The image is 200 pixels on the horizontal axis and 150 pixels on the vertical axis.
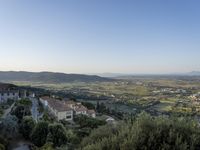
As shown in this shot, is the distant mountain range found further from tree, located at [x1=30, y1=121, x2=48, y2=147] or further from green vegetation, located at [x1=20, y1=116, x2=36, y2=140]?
tree, located at [x1=30, y1=121, x2=48, y2=147]

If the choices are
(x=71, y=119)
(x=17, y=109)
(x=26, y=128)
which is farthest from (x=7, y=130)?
(x=71, y=119)

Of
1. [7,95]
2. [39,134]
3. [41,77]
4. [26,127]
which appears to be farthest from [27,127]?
[41,77]

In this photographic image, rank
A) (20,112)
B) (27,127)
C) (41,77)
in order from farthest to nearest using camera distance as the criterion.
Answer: (41,77)
(20,112)
(27,127)

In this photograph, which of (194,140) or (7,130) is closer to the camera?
(194,140)

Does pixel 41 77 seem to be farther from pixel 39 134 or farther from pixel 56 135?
pixel 56 135

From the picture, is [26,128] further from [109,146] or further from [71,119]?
[109,146]

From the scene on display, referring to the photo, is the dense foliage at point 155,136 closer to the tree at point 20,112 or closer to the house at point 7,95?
the tree at point 20,112
